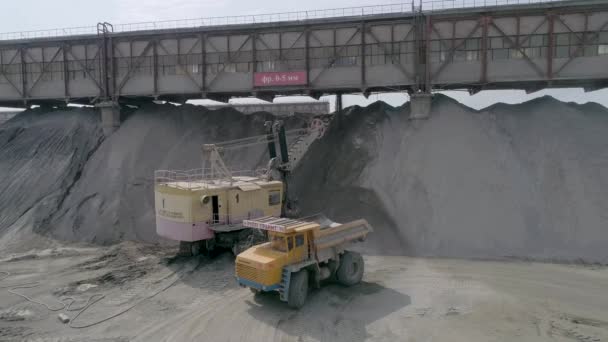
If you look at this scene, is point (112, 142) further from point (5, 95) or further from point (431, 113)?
point (431, 113)

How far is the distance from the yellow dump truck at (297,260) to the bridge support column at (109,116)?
56.5 feet

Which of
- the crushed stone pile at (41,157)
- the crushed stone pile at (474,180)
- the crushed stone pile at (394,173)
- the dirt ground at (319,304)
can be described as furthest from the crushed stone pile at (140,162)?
the crushed stone pile at (474,180)

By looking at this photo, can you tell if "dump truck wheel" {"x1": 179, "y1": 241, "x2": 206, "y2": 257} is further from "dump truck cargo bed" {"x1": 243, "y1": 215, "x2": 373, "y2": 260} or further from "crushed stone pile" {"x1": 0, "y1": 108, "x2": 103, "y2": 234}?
"crushed stone pile" {"x1": 0, "y1": 108, "x2": 103, "y2": 234}

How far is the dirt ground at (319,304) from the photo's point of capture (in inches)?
411

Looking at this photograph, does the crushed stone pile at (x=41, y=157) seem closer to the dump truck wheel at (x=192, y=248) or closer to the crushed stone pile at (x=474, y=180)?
the dump truck wheel at (x=192, y=248)

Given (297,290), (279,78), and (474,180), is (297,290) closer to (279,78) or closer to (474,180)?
(474,180)

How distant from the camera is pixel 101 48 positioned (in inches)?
1027

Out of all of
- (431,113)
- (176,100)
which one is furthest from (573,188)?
(176,100)

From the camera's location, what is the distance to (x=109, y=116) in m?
26.1

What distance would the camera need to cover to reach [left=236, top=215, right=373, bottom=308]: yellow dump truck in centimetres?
1141

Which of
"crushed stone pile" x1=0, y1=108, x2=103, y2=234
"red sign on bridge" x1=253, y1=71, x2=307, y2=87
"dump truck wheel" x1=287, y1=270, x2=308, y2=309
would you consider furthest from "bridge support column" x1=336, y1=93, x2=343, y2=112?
"dump truck wheel" x1=287, y1=270, x2=308, y2=309

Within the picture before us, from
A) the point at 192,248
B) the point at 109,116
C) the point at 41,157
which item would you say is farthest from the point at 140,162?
the point at 192,248

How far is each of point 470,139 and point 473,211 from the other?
4.25 metres

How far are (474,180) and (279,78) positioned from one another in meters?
11.5
